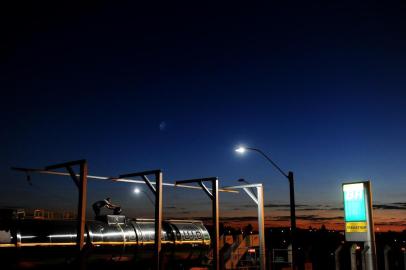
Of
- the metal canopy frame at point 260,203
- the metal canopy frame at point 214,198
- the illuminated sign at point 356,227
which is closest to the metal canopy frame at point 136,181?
the metal canopy frame at point 214,198

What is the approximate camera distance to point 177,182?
87.5 ft

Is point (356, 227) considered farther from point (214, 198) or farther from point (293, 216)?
point (214, 198)

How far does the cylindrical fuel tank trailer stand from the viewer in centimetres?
1948

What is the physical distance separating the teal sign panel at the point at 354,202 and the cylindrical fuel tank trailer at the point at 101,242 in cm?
1067

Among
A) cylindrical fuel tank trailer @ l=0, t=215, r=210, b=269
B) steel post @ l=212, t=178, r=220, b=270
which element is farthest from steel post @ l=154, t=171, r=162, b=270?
steel post @ l=212, t=178, r=220, b=270

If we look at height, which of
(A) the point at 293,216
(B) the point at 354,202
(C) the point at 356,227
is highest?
(B) the point at 354,202

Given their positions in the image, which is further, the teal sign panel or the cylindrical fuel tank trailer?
the teal sign panel

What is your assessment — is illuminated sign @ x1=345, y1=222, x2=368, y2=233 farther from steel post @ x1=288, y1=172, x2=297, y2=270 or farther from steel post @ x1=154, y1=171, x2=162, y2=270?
steel post @ x1=154, y1=171, x2=162, y2=270

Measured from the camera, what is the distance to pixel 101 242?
A: 22.9 m

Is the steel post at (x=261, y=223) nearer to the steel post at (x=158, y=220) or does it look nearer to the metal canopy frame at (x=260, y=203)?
the metal canopy frame at (x=260, y=203)

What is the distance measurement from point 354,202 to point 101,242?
1169cm

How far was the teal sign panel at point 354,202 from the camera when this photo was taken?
20109mm

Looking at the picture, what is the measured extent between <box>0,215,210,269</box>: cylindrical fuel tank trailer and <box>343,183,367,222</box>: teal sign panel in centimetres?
1067

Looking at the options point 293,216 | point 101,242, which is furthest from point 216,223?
point 101,242
